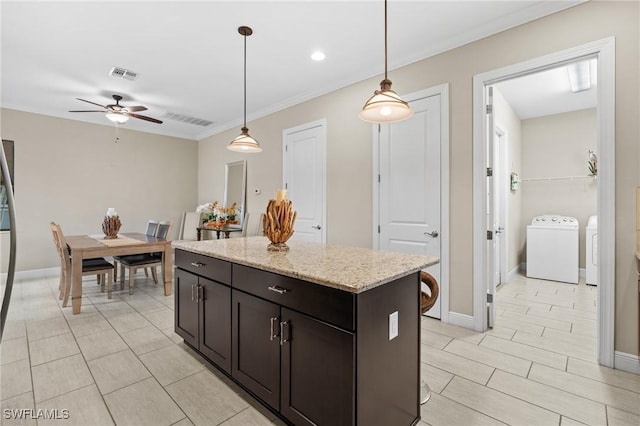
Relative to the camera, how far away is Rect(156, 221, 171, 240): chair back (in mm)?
4410

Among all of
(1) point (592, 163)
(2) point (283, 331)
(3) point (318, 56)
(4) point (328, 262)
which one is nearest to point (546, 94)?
(1) point (592, 163)

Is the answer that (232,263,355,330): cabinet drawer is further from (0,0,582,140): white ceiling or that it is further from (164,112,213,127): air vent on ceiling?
(164,112,213,127): air vent on ceiling

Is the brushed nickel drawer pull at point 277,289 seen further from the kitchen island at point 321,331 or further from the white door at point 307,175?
the white door at point 307,175

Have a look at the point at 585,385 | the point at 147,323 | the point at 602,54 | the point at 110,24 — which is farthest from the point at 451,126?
the point at 147,323

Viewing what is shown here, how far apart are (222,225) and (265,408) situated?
3970 millimetres

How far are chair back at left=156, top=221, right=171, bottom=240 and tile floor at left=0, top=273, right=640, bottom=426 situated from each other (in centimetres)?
129

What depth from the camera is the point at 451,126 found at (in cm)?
306

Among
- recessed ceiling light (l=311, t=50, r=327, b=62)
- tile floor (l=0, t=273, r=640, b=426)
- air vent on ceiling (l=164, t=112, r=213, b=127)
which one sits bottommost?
tile floor (l=0, t=273, r=640, b=426)

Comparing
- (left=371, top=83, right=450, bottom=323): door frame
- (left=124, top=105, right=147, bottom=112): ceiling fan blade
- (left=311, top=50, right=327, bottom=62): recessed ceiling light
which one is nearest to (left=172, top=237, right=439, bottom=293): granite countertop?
(left=371, top=83, right=450, bottom=323): door frame

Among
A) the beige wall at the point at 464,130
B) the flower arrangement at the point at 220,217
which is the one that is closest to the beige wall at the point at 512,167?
the beige wall at the point at 464,130

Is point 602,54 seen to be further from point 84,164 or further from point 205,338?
point 84,164

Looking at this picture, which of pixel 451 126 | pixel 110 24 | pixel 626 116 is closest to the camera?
pixel 626 116

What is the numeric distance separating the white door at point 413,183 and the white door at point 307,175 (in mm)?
1006

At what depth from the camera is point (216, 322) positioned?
2156mm
